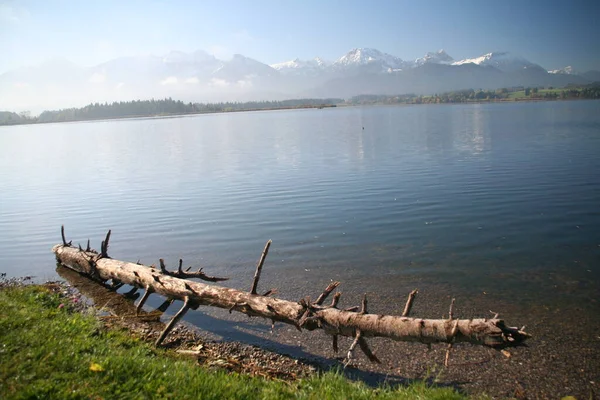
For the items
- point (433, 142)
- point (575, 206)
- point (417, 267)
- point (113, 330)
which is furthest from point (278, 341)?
point (433, 142)

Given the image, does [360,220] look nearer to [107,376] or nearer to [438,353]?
[438,353]

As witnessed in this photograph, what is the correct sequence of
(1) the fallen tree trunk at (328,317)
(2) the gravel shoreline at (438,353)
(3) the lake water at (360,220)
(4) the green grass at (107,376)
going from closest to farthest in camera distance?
(4) the green grass at (107,376) → (1) the fallen tree trunk at (328,317) → (2) the gravel shoreline at (438,353) → (3) the lake water at (360,220)

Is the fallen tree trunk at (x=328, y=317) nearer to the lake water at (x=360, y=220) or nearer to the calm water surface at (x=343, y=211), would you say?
the lake water at (x=360, y=220)

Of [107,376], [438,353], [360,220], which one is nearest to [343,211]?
[360,220]

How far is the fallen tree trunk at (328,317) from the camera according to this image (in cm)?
803

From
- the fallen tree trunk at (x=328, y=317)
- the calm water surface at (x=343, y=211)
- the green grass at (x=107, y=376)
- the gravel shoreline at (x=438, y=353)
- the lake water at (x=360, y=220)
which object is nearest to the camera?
the green grass at (x=107, y=376)

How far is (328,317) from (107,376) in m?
4.75

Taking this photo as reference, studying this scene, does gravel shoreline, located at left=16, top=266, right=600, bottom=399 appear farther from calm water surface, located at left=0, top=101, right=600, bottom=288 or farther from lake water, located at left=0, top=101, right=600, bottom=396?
calm water surface, located at left=0, top=101, right=600, bottom=288

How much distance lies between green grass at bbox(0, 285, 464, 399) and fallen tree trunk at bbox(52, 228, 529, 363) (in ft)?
3.51

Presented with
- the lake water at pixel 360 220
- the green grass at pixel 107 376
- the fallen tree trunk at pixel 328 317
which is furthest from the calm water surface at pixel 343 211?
the green grass at pixel 107 376

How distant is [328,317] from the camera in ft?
32.7

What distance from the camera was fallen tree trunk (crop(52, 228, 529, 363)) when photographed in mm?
8031

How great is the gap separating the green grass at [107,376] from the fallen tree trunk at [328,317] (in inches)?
42.1

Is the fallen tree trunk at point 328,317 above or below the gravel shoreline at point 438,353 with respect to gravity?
above
